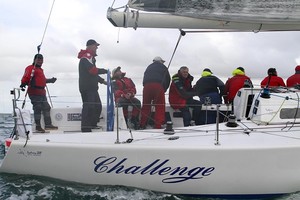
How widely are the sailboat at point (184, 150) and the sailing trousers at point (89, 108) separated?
0.37m

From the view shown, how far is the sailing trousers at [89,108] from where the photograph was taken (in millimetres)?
5516

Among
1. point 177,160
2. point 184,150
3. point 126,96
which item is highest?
point 126,96

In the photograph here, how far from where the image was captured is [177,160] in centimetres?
451

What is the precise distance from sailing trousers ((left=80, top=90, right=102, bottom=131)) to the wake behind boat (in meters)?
0.54

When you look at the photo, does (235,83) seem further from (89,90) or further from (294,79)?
(89,90)

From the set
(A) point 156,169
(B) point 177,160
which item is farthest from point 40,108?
Result: (B) point 177,160

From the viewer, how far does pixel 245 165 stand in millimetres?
4465

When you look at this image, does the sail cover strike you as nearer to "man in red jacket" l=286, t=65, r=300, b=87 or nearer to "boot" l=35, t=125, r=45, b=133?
"man in red jacket" l=286, t=65, r=300, b=87

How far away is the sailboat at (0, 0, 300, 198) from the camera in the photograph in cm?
447

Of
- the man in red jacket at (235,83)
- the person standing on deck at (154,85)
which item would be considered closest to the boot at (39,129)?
the person standing on deck at (154,85)

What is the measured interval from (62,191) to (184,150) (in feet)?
4.96

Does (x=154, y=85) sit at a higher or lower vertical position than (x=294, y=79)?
lower

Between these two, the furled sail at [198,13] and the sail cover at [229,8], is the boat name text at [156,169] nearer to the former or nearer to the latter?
the furled sail at [198,13]

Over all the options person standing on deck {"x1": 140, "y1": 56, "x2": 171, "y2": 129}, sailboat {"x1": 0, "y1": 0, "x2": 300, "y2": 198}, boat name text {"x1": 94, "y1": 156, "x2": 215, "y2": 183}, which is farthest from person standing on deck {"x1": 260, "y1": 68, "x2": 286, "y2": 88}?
boat name text {"x1": 94, "y1": 156, "x2": 215, "y2": 183}
